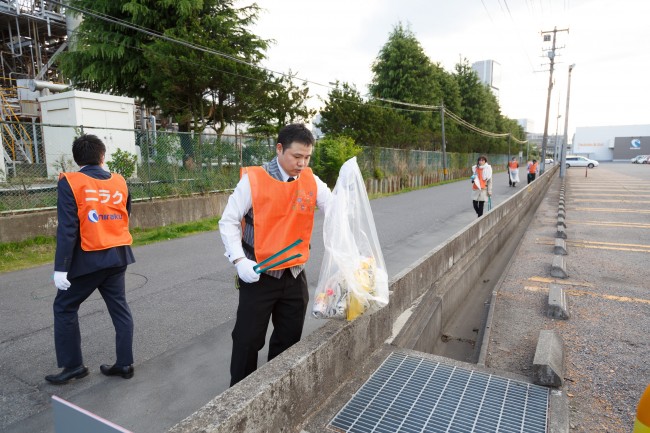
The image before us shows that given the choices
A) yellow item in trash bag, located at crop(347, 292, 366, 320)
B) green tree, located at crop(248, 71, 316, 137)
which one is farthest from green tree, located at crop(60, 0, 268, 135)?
yellow item in trash bag, located at crop(347, 292, 366, 320)

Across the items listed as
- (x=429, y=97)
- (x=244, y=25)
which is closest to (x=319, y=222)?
(x=244, y=25)

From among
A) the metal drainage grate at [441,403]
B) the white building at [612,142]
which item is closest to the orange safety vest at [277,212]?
the metal drainage grate at [441,403]

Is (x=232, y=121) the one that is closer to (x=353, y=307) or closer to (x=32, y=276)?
(x=32, y=276)

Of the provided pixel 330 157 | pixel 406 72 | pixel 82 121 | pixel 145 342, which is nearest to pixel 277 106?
pixel 330 157

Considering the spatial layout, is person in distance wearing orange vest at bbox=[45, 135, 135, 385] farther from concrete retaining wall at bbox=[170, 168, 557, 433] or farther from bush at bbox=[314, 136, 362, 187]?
bush at bbox=[314, 136, 362, 187]

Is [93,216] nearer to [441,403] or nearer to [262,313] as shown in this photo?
[262,313]

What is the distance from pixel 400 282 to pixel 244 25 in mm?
16774

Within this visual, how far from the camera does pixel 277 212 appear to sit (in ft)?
8.38

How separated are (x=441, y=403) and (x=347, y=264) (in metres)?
1.19

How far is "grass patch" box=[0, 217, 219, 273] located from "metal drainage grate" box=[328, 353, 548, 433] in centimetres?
675

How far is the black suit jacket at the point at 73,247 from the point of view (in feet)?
10.4

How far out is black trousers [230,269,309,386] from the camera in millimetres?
2646

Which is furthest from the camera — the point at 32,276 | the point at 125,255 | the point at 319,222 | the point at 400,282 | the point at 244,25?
the point at 244,25

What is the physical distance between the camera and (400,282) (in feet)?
13.8
